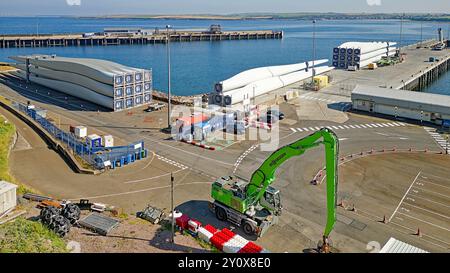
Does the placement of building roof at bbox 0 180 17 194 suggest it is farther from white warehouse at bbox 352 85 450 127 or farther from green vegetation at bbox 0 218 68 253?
white warehouse at bbox 352 85 450 127

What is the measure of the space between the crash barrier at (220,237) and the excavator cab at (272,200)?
3.77 m

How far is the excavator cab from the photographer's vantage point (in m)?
30.3

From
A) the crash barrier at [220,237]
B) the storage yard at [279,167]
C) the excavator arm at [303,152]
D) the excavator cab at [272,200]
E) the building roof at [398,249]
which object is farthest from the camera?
the excavator cab at [272,200]

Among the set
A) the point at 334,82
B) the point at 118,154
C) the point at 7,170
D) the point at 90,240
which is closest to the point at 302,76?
the point at 334,82

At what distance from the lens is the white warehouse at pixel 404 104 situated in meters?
60.6

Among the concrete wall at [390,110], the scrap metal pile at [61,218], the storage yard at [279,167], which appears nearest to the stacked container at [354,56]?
the storage yard at [279,167]

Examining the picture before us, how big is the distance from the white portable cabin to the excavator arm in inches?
697

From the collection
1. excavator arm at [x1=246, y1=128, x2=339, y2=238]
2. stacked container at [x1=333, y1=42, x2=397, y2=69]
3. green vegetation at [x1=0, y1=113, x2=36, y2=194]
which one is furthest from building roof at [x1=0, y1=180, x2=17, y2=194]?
stacked container at [x1=333, y1=42, x2=397, y2=69]

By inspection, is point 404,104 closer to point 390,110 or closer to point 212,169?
point 390,110

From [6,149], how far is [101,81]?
2426cm

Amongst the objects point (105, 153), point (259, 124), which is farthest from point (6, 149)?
point (259, 124)

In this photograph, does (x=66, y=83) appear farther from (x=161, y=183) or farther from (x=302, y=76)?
(x=302, y=76)

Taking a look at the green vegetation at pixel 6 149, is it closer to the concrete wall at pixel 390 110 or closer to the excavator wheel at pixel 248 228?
the excavator wheel at pixel 248 228

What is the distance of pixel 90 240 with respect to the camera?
27.0 metres
